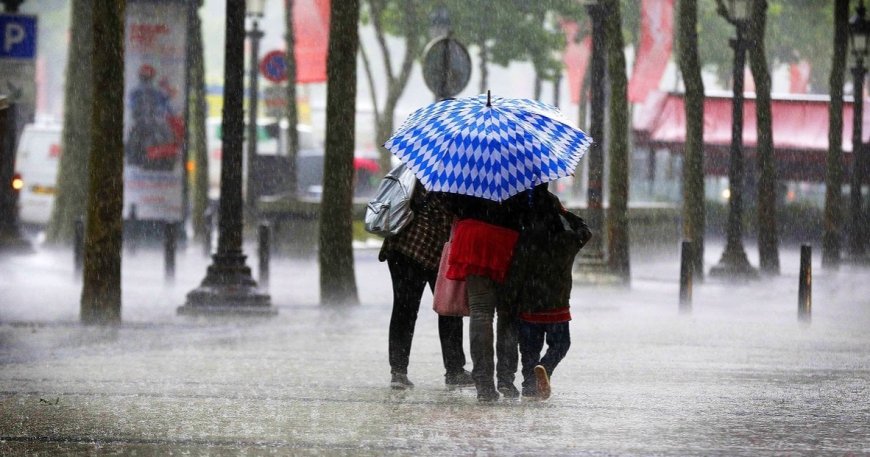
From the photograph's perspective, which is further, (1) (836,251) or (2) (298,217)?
(1) (836,251)

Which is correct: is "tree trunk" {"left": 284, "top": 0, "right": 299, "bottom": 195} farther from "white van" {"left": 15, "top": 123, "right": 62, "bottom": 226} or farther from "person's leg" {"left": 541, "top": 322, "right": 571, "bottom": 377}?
"person's leg" {"left": 541, "top": 322, "right": 571, "bottom": 377}

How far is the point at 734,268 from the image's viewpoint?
28469 mm

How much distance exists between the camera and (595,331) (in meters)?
17.6

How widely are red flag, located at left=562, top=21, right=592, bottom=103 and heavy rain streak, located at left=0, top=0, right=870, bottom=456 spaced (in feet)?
29.9

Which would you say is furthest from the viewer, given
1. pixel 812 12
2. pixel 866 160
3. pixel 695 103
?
pixel 812 12

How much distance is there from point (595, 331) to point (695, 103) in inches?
429

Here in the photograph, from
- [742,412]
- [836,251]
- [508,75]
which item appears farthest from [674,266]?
[508,75]

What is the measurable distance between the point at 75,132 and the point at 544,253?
73.3 ft

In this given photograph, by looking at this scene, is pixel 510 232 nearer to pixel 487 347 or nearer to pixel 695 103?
pixel 487 347

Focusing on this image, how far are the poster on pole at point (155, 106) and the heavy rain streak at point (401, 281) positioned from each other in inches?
1.6

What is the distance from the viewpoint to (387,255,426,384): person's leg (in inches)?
456

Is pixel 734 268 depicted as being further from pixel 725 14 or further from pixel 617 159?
pixel 725 14

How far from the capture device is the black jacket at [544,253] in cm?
1084

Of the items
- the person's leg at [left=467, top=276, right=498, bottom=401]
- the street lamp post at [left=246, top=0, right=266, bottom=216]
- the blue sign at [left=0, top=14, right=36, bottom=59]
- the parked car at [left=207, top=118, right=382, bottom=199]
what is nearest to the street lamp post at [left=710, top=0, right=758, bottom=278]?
the street lamp post at [left=246, top=0, right=266, bottom=216]
